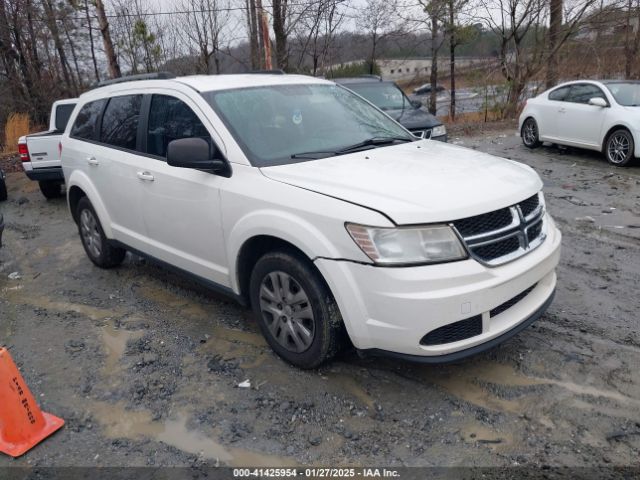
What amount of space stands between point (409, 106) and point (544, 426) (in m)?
8.41

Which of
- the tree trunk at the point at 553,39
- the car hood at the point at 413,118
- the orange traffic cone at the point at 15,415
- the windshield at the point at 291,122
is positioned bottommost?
the orange traffic cone at the point at 15,415

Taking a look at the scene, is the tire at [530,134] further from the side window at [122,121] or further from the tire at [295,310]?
the tire at [295,310]

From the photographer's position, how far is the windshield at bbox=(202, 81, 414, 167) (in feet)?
12.1

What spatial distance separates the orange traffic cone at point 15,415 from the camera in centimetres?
300

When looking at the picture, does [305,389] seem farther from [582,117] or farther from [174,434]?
→ [582,117]

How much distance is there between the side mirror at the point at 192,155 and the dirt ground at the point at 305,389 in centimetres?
137

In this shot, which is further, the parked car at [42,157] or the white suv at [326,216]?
the parked car at [42,157]

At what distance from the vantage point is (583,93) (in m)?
10.1

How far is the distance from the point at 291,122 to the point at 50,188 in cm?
788

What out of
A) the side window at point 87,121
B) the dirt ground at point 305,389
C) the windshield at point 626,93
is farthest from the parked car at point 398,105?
the side window at point 87,121

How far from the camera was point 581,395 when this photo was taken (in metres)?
3.15

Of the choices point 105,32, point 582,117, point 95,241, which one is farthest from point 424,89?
point 95,241

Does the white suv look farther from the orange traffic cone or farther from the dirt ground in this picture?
the orange traffic cone

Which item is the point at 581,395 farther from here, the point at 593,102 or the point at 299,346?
the point at 593,102
